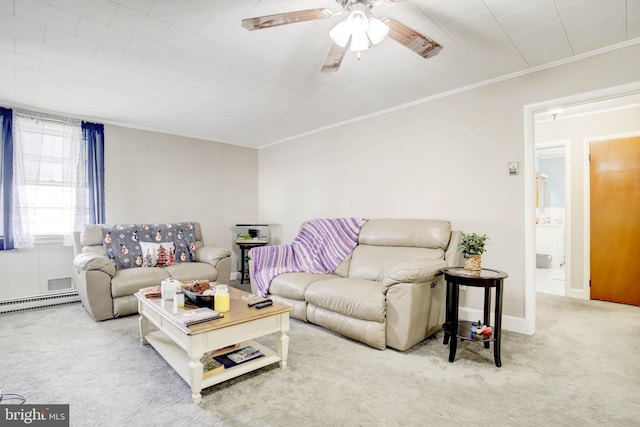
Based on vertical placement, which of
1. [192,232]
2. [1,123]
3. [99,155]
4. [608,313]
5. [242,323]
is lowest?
[608,313]

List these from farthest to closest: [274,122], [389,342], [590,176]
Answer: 1. [274,122]
2. [590,176]
3. [389,342]

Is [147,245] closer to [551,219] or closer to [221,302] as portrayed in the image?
[221,302]

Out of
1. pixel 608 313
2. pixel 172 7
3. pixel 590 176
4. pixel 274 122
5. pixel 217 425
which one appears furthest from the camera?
pixel 274 122

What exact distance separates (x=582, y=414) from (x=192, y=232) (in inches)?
168

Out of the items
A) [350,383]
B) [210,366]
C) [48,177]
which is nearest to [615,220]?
[350,383]

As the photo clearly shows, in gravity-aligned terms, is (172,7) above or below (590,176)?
above

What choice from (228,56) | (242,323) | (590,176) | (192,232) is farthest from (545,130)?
(192,232)

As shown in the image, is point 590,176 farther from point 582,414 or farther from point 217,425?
point 217,425

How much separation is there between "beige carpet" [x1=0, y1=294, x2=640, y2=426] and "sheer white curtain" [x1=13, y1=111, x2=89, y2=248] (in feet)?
4.59

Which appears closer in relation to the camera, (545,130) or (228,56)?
(228,56)

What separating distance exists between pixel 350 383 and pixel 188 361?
105cm

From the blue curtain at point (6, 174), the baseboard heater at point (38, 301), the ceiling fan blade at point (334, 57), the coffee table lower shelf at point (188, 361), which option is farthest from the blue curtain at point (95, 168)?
the ceiling fan blade at point (334, 57)

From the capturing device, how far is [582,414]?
5.55ft

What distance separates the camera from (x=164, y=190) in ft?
15.5
